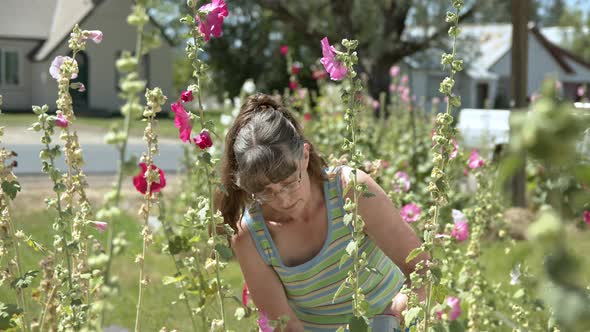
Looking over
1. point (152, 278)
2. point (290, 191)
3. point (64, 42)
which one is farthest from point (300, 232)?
point (64, 42)

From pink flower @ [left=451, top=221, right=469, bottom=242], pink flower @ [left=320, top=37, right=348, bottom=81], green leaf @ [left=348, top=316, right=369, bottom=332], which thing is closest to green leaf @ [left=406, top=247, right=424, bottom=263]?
green leaf @ [left=348, top=316, right=369, bottom=332]

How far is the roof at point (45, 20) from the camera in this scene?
2447 centimetres

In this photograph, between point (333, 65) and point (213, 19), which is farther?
point (333, 65)

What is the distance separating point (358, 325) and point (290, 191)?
27.4 inches

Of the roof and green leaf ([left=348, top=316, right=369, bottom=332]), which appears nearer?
green leaf ([left=348, top=316, right=369, bottom=332])

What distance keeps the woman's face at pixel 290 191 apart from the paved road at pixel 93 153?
575cm

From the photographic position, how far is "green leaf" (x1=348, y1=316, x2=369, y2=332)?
148cm

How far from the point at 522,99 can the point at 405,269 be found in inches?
179

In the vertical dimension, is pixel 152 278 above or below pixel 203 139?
below

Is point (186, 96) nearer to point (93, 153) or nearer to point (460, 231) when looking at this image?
point (460, 231)

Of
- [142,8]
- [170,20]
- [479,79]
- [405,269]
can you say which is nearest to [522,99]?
[405,269]

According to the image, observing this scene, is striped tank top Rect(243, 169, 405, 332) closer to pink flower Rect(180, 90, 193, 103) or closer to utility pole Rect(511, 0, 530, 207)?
pink flower Rect(180, 90, 193, 103)

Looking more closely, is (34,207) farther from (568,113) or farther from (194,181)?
(568,113)

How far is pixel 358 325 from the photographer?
1.49 metres
